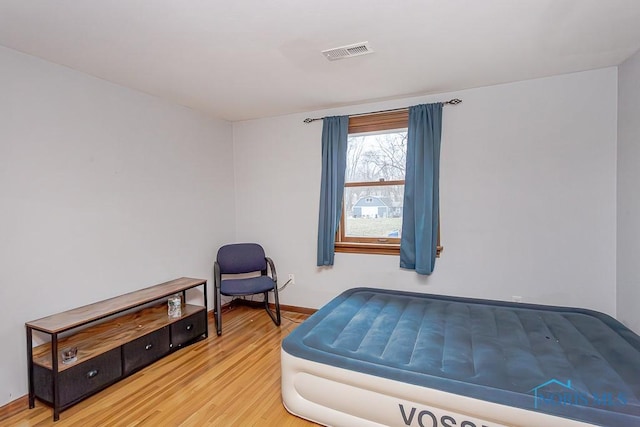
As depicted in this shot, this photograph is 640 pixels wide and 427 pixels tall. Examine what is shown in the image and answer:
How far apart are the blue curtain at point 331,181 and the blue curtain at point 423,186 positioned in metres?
0.74

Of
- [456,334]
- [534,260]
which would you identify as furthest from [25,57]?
[534,260]

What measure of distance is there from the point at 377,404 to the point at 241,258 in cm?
249

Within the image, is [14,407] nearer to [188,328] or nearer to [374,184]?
[188,328]

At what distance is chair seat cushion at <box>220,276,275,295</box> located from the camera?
3273mm

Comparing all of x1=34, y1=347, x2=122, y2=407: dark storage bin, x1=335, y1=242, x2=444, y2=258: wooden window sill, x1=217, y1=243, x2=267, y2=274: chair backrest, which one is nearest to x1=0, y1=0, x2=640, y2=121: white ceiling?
x1=335, y1=242, x2=444, y2=258: wooden window sill

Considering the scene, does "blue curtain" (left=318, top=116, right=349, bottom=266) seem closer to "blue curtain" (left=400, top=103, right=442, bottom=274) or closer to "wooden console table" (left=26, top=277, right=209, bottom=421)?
"blue curtain" (left=400, top=103, right=442, bottom=274)

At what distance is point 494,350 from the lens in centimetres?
194

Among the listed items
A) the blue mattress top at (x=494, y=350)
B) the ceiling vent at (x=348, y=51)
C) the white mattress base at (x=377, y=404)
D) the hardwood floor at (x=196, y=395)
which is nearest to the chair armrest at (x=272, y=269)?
the hardwood floor at (x=196, y=395)

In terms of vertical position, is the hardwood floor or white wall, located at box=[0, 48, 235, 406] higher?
white wall, located at box=[0, 48, 235, 406]

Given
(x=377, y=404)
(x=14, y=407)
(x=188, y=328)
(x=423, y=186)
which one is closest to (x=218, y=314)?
(x=188, y=328)

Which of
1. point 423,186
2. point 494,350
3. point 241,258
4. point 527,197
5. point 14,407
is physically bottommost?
point 14,407

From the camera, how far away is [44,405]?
7.13ft

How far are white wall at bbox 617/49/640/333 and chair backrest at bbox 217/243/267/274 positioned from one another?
11.2 feet

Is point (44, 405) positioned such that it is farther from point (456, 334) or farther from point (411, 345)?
point (456, 334)
